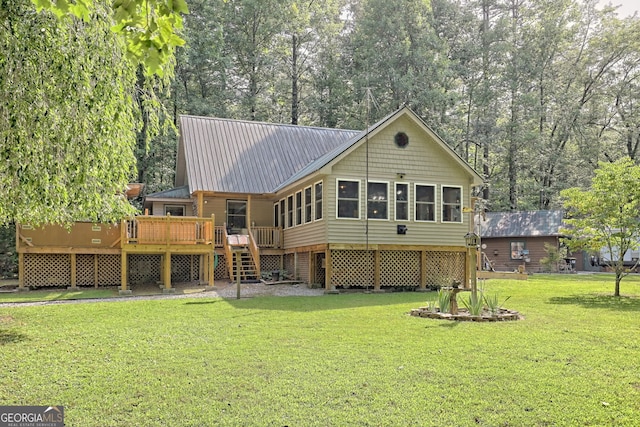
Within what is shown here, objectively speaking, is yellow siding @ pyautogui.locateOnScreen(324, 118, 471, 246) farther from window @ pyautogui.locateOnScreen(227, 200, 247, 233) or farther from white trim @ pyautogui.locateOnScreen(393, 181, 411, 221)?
window @ pyautogui.locateOnScreen(227, 200, 247, 233)

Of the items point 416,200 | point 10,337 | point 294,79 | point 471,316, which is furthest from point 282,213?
point 294,79

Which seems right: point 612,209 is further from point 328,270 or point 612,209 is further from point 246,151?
point 246,151

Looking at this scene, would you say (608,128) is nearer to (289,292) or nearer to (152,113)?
(289,292)

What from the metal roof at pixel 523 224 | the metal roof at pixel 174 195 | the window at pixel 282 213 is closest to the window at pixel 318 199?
the window at pixel 282 213

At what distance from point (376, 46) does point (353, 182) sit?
77.0 ft

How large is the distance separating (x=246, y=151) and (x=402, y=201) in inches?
344

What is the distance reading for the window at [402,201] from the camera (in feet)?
55.6

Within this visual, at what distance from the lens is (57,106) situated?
247 inches

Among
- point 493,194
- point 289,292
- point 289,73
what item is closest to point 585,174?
point 493,194

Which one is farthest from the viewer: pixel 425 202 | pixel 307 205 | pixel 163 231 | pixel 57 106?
pixel 307 205

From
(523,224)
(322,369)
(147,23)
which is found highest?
(147,23)

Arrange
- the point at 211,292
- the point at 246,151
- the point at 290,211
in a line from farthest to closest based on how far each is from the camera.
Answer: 1. the point at 246,151
2. the point at 290,211
3. the point at 211,292

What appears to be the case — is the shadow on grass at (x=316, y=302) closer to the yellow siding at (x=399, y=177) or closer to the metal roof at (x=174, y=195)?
the yellow siding at (x=399, y=177)

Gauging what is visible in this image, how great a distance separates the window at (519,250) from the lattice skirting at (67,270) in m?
24.7
